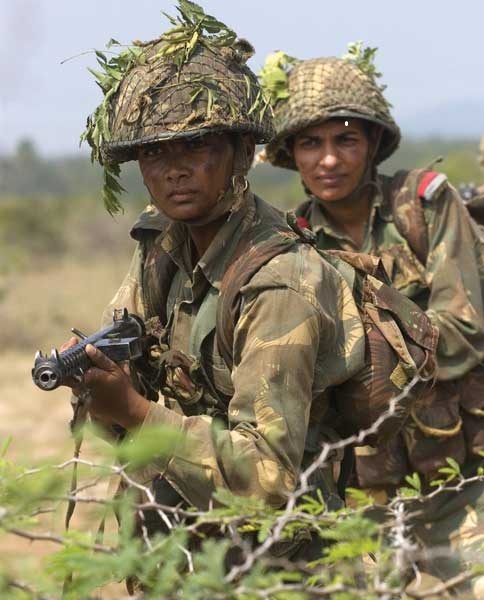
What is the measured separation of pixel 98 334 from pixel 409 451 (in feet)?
6.89

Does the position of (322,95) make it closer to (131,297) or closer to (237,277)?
(131,297)

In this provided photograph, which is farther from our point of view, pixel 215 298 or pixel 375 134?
pixel 375 134

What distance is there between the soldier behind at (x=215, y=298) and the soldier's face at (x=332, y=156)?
1.48 meters

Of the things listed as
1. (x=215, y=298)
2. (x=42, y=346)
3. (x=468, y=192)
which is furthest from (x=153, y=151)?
(x=42, y=346)

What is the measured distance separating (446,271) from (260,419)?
6.70ft

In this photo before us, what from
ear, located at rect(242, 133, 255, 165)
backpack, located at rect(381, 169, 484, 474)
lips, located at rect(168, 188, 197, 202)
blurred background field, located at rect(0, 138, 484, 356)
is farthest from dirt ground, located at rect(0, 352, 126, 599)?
lips, located at rect(168, 188, 197, 202)

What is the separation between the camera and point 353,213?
18.1 feet

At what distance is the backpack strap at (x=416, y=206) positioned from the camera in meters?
5.21

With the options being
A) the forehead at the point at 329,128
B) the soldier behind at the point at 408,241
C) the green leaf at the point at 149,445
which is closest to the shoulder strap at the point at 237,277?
the green leaf at the point at 149,445

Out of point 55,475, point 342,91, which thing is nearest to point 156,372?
point 55,475

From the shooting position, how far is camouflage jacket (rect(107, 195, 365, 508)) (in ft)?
10.6

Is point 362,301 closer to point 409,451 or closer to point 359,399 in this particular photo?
point 359,399

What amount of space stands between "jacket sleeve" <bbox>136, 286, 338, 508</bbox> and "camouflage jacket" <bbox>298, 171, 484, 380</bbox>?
178 cm

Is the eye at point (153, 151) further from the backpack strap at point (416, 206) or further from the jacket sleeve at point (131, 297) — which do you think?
the backpack strap at point (416, 206)
